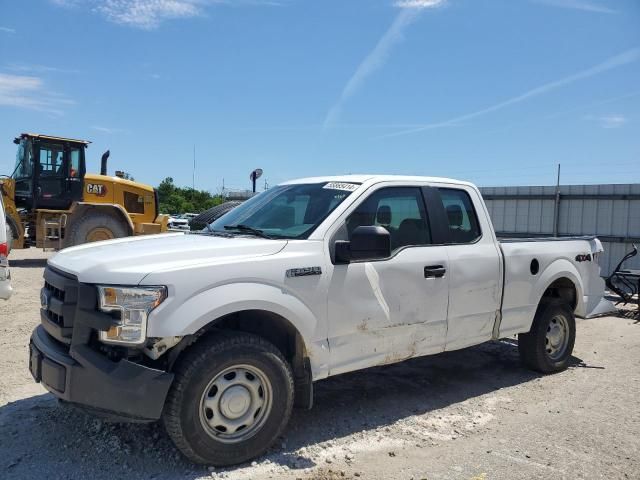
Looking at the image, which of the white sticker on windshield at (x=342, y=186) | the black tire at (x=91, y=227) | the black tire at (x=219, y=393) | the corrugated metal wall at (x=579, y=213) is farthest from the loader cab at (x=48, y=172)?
the black tire at (x=219, y=393)

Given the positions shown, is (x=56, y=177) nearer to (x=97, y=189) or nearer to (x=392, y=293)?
(x=97, y=189)

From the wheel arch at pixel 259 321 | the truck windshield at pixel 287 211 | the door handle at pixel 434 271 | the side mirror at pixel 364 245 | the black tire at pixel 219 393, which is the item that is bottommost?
the black tire at pixel 219 393

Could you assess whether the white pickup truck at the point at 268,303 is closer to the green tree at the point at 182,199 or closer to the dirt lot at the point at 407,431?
the dirt lot at the point at 407,431

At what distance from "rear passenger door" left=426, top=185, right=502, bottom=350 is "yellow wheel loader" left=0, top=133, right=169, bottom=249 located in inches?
458

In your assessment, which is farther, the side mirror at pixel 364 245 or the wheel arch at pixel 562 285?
the wheel arch at pixel 562 285

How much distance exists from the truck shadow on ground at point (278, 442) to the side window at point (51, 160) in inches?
441

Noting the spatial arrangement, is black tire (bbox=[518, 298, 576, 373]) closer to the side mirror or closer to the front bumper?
the side mirror

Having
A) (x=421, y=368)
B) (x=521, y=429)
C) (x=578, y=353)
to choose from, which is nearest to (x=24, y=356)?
(x=421, y=368)

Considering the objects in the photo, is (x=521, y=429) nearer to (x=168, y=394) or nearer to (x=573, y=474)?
(x=573, y=474)

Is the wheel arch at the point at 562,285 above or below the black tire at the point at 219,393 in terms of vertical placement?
above

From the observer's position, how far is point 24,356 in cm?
590

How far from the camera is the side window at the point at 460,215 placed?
5082 millimetres

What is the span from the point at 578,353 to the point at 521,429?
123 inches

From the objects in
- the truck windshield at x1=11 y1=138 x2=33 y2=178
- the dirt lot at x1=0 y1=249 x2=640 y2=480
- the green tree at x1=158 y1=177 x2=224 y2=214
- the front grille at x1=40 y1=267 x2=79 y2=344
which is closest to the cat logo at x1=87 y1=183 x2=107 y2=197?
the truck windshield at x1=11 y1=138 x2=33 y2=178
